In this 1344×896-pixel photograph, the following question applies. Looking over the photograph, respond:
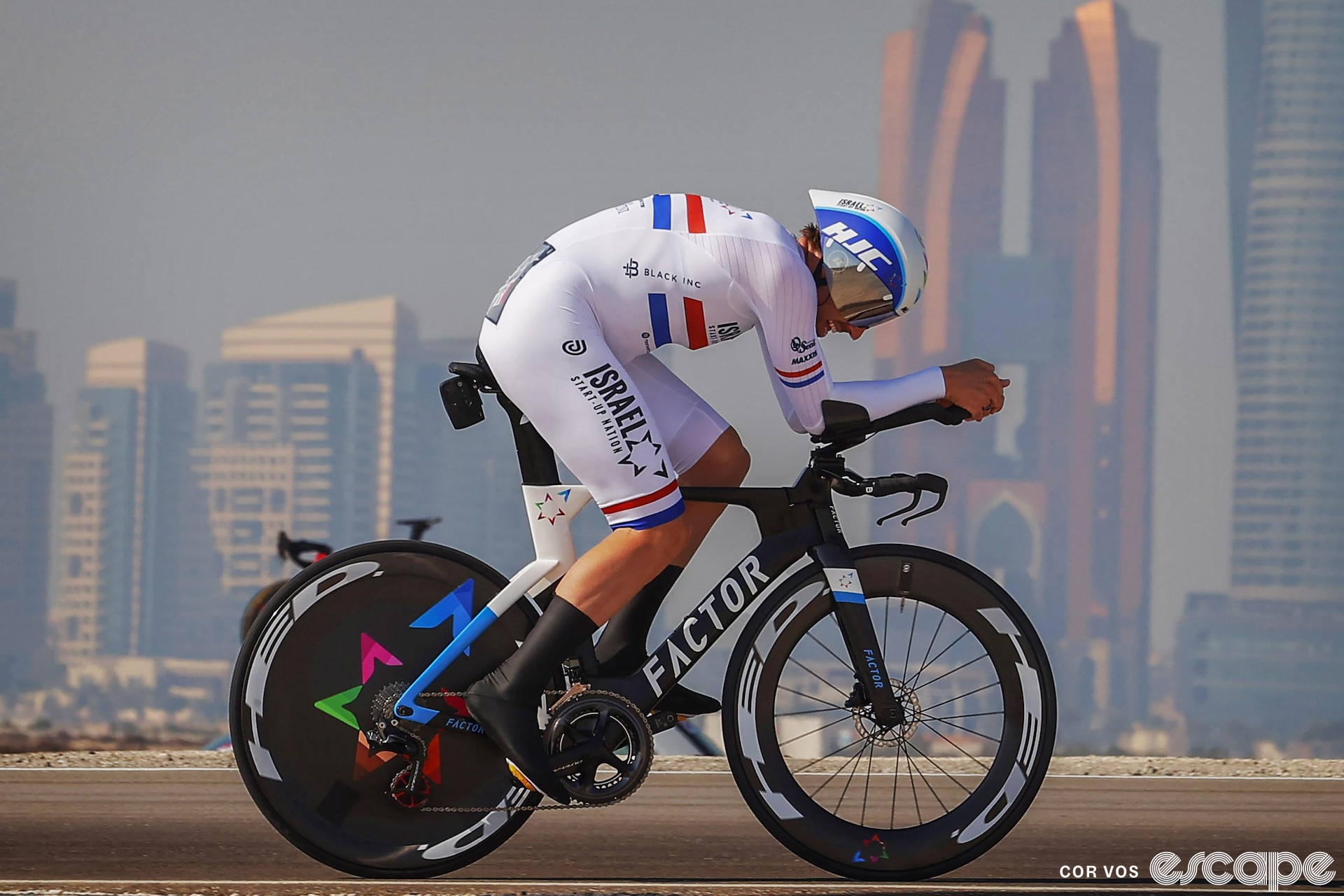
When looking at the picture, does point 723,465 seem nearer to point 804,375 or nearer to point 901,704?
point 804,375

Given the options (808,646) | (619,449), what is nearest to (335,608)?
(619,449)

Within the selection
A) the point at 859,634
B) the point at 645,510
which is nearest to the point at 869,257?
the point at 645,510

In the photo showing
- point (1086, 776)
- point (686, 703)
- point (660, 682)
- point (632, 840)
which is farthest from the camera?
point (1086, 776)

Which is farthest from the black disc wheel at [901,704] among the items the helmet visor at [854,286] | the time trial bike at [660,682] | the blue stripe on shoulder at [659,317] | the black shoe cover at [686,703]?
the blue stripe on shoulder at [659,317]

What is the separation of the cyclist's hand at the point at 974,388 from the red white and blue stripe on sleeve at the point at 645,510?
0.75 metres

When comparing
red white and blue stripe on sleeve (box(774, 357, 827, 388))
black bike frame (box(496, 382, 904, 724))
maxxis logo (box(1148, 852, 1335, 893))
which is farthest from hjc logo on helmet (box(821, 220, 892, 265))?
maxxis logo (box(1148, 852, 1335, 893))

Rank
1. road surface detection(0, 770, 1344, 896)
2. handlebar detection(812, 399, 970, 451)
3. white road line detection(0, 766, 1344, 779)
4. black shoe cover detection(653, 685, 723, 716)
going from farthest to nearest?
1. white road line detection(0, 766, 1344, 779)
2. road surface detection(0, 770, 1344, 896)
3. black shoe cover detection(653, 685, 723, 716)
4. handlebar detection(812, 399, 970, 451)

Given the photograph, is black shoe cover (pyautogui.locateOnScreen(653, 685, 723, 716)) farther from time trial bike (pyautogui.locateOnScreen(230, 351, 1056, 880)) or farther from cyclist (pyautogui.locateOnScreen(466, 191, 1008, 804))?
cyclist (pyautogui.locateOnScreen(466, 191, 1008, 804))

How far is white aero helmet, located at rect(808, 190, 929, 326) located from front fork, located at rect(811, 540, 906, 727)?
2.10 ft

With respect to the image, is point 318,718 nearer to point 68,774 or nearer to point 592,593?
point 592,593

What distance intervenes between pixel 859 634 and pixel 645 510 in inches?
26.0

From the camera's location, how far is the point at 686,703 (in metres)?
3.83

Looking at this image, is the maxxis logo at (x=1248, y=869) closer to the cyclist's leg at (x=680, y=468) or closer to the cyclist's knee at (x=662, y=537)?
the cyclist's leg at (x=680, y=468)

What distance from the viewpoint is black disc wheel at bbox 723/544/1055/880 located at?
373 centimetres
